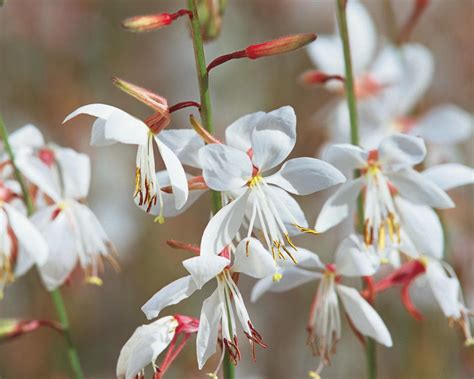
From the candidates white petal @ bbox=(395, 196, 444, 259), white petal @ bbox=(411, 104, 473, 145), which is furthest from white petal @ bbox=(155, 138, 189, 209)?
white petal @ bbox=(411, 104, 473, 145)

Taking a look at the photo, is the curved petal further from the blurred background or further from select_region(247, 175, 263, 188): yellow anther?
→ the blurred background

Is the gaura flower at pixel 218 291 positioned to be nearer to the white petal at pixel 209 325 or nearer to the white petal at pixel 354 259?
the white petal at pixel 209 325

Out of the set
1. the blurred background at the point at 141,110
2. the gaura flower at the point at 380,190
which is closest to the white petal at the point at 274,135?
the gaura flower at the point at 380,190

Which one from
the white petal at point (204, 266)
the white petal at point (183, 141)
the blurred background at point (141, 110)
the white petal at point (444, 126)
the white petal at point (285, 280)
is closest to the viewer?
the white petal at point (204, 266)

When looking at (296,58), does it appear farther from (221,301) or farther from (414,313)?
(221,301)

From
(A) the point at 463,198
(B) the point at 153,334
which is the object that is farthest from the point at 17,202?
(A) the point at 463,198

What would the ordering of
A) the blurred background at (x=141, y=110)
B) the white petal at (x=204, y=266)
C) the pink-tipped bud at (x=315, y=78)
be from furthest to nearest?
the blurred background at (x=141, y=110), the pink-tipped bud at (x=315, y=78), the white petal at (x=204, y=266)

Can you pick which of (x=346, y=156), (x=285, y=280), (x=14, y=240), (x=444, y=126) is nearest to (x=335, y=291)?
(x=285, y=280)
